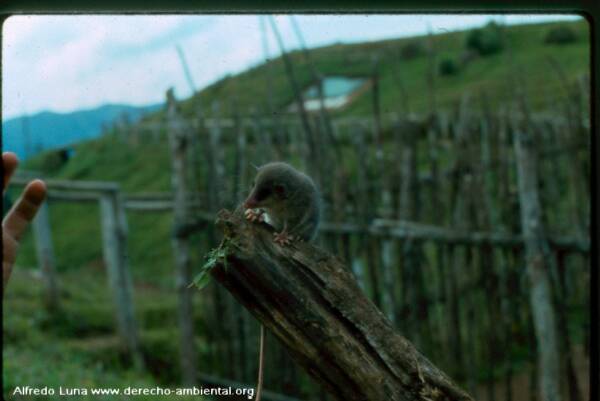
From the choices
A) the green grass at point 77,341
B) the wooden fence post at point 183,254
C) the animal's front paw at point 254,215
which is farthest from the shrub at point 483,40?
the animal's front paw at point 254,215

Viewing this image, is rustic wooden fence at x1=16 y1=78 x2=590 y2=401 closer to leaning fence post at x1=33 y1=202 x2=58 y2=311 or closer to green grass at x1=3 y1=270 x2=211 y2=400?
green grass at x1=3 y1=270 x2=211 y2=400

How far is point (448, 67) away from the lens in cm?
979

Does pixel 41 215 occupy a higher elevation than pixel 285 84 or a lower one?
lower

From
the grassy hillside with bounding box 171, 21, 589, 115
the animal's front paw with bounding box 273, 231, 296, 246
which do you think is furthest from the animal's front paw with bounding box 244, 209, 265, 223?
the grassy hillside with bounding box 171, 21, 589, 115

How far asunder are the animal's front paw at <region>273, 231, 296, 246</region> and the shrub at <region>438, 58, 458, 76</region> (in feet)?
26.7

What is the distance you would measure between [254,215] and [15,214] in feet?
1.71

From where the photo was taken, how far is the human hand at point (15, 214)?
6.01 ft

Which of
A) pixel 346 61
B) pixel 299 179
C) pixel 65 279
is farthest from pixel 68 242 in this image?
pixel 299 179

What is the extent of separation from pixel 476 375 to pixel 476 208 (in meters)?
0.97

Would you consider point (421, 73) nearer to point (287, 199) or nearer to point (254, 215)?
point (287, 199)

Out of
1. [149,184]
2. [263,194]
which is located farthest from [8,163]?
[149,184]

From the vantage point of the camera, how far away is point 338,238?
489 cm

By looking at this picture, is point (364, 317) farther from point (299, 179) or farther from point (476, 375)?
point (476, 375)

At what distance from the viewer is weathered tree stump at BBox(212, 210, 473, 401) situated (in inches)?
66.7
